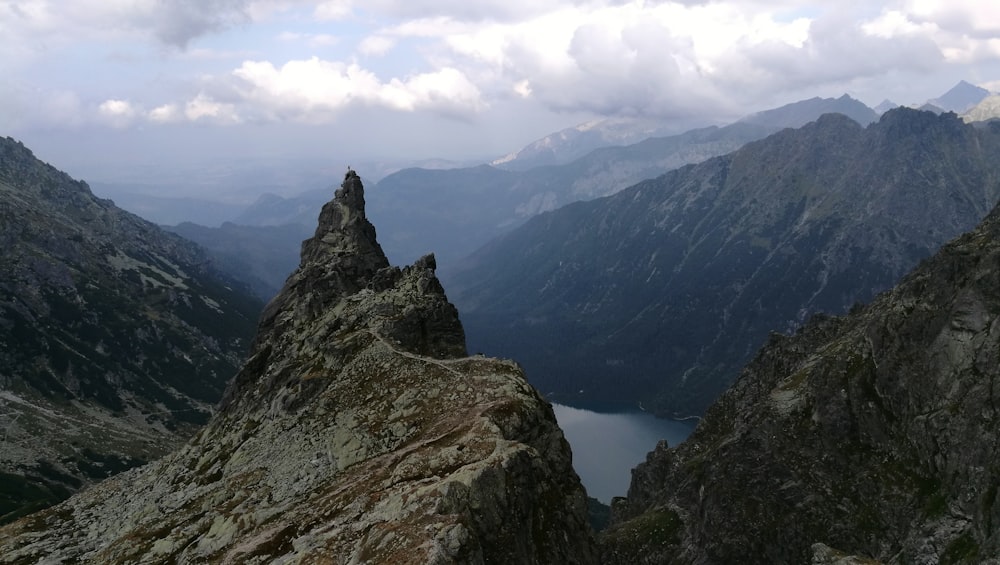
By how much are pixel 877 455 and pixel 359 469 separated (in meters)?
83.4

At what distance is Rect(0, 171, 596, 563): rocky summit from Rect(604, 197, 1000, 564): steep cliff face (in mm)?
49365

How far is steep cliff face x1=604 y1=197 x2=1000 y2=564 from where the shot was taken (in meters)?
87.0

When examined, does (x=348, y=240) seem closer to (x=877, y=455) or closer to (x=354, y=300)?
(x=354, y=300)

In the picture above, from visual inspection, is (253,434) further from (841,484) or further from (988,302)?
(988,302)

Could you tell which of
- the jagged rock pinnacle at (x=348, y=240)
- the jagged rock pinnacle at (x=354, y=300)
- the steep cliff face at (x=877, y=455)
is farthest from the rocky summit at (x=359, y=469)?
the steep cliff face at (x=877, y=455)

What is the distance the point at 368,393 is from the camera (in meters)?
70.1

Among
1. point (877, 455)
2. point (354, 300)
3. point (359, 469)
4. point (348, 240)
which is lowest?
point (877, 455)

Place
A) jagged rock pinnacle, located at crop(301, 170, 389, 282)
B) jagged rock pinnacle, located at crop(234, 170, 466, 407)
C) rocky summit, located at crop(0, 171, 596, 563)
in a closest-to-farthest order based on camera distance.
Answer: rocky summit, located at crop(0, 171, 596, 563), jagged rock pinnacle, located at crop(234, 170, 466, 407), jagged rock pinnacle, located at crop(301, 170, 389, 282)

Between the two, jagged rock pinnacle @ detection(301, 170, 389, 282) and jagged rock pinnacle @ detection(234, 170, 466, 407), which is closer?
jagged rock pinnacle @ detection(234, 170, 466, 407)

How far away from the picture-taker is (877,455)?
100938 mm

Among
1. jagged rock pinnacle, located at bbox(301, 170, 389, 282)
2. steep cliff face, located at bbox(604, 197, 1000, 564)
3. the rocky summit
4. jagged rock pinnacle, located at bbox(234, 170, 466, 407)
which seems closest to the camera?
the rocky summit

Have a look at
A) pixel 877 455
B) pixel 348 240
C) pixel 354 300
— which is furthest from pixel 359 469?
pixel 877 455

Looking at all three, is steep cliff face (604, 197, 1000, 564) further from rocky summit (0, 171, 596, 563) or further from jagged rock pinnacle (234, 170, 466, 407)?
jagged rock pinnacle (234, 170, 466, 407)

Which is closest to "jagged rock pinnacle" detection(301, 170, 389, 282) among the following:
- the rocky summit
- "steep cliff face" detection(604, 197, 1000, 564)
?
the rocky summit
